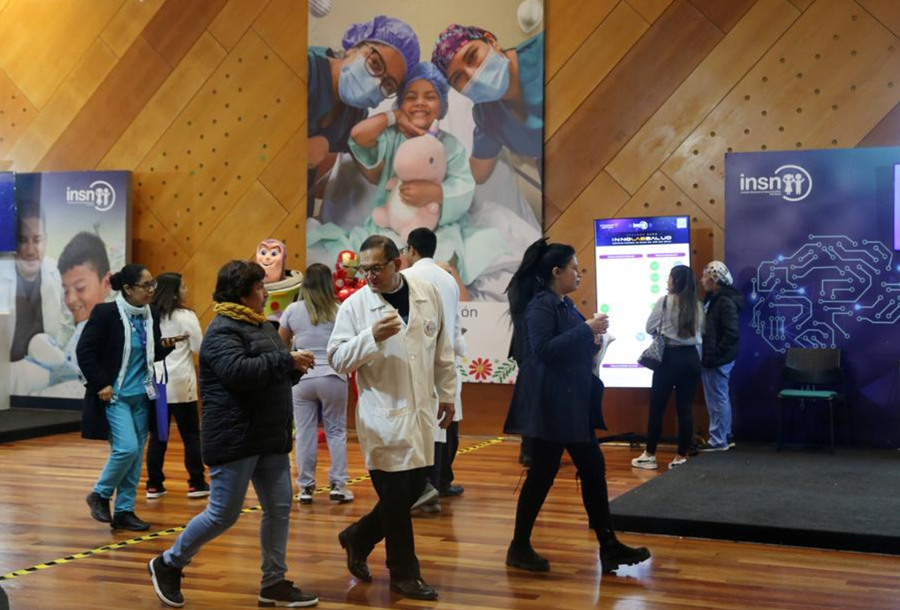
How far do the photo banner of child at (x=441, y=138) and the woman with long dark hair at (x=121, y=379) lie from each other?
4.09m

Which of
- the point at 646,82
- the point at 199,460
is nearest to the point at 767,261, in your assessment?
the point at 646,82

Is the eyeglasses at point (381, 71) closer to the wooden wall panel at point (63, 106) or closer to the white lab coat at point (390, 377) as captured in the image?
the wooden wall panel at point (63, 106)

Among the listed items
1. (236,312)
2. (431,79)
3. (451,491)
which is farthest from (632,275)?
(236,312)

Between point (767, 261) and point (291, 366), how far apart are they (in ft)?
18.1

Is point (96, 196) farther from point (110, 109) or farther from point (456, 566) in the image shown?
point (456, 566)

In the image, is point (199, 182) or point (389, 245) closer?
point (389, 245)

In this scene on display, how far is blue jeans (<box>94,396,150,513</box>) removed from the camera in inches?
231

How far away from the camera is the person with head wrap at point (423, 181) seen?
9.95 m

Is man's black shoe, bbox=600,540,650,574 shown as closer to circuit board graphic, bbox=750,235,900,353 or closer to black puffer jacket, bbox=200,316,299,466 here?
black puffer jacket, bbox=200,316,299,466

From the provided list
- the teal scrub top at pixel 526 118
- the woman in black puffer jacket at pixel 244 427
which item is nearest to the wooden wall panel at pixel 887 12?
the teal scrub top at pixel 526 118

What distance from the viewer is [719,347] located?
28.1ft

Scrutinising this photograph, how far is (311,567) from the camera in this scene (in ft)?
16.9

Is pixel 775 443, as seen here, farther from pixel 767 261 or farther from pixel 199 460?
pixel 199 460

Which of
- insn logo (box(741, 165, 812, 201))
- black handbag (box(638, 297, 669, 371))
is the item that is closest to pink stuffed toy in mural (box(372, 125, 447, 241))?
black handbag (box(638, 297, 669, 371))
